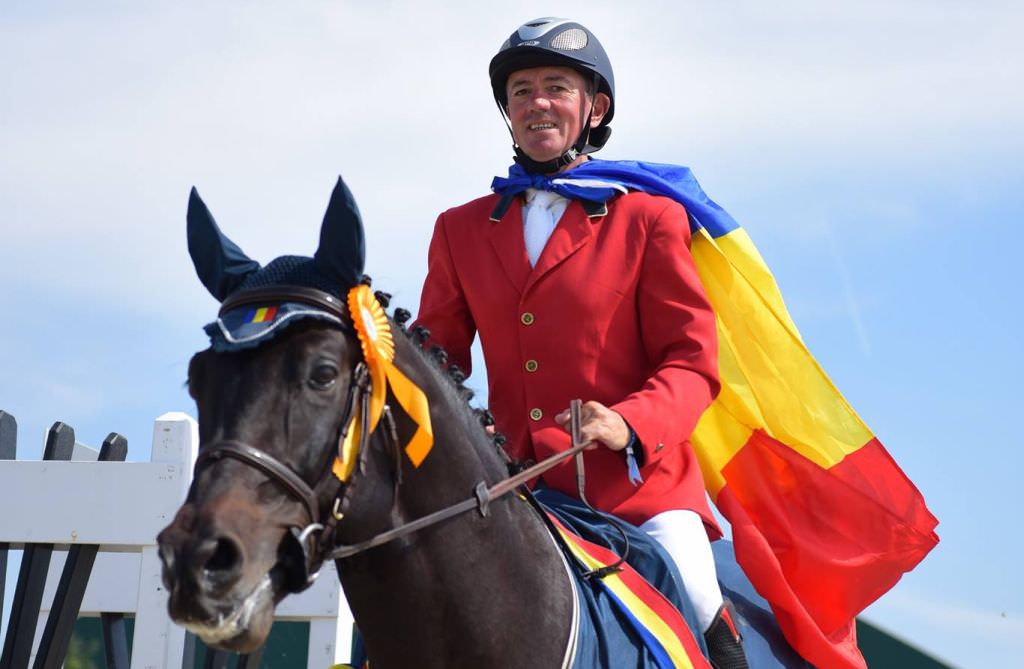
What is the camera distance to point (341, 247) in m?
3.26

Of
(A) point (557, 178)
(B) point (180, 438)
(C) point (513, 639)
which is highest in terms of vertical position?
(A) point (557, 178)

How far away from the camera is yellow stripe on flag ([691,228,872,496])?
16.9 feet

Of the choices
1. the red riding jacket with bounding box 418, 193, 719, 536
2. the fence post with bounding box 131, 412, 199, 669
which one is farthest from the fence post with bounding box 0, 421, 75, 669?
the red riding jacket with bounding box 418, 193, 719, 536

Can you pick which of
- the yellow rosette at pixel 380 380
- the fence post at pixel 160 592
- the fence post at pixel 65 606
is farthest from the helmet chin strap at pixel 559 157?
the fence post at pixel 65 606

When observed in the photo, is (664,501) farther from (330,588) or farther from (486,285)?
(330,588)

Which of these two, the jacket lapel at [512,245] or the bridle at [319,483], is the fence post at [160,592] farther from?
the bridle at [319,483]

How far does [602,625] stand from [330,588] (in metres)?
2.57

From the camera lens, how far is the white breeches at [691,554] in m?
4.06

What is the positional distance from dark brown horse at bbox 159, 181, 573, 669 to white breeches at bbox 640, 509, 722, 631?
659 millimetres

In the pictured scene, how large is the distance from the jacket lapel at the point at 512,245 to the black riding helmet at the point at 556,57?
0.20 meters

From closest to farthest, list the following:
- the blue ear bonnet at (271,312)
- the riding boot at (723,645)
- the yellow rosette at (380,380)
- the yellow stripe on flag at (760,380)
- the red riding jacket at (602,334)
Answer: the blue ear bonnet at (271,312) → the yellow rosette at (380,380) → the riding boot at (723,645) → the red riding jacket at (602,334) → the yellow stripe on flag at (760,380)

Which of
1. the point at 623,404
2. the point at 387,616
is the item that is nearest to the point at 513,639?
the point at 387,616

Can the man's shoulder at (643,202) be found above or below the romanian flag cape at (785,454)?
above

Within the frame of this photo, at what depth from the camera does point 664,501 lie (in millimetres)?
4230
